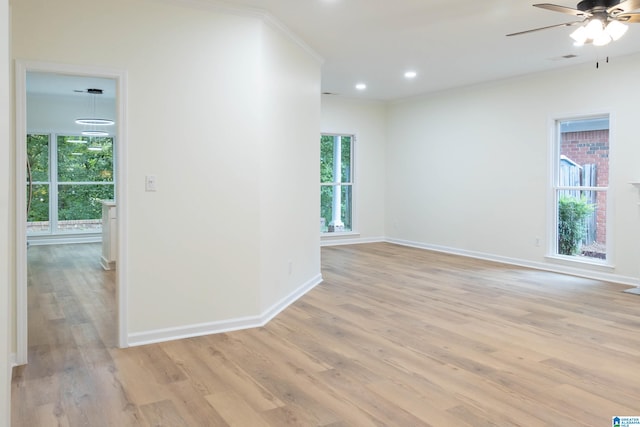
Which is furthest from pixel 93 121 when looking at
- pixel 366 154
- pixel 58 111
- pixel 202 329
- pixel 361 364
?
pixel 361 364

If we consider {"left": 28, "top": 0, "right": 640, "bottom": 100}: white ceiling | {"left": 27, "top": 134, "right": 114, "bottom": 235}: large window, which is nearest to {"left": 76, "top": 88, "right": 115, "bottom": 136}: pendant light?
{"left": 27, "top": 134, "right": 114, "bottom": 235}: large window

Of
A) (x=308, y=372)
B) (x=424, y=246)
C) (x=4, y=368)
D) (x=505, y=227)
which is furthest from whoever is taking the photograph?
(x=424, y=246)

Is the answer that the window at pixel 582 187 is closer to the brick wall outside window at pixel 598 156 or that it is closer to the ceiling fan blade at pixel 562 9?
the brick wall outside window at pixel 598 156

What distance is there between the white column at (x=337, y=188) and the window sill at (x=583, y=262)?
3.74 metres

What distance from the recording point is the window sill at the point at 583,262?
5.98m

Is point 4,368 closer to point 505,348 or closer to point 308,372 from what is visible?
point 308,372

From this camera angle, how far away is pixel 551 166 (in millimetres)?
6570

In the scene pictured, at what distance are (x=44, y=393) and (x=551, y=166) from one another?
20.0ft

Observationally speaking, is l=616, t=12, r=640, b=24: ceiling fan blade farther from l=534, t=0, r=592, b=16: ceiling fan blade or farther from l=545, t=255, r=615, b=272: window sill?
l=545, t=255, r=615, b=272: window sill

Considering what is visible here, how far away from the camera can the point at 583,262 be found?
6.24 m

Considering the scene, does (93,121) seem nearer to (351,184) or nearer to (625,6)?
(351,184)

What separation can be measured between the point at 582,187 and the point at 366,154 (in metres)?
3.88

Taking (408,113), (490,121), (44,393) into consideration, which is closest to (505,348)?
(44,393)

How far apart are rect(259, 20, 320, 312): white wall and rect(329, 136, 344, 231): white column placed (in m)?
3.37
